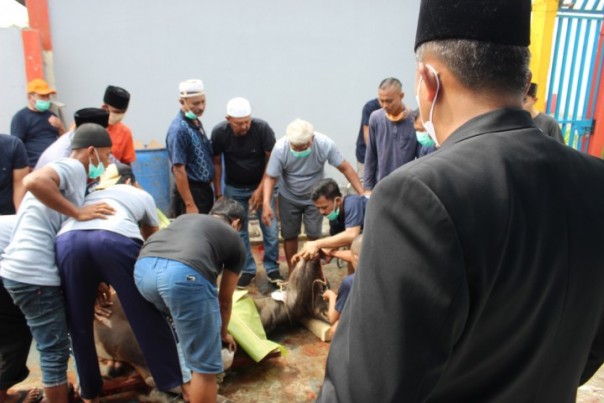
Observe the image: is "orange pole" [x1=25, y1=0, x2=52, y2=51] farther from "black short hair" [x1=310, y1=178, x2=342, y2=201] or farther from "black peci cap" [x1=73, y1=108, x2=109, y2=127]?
"black short hair" [x1=310, y1=178, x2=342, y2=201]

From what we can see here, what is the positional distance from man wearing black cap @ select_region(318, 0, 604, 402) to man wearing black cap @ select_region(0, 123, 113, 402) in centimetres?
231

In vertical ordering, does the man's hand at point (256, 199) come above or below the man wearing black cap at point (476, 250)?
below

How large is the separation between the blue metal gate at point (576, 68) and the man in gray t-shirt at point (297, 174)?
11.1ft

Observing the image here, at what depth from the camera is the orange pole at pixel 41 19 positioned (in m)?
5.71

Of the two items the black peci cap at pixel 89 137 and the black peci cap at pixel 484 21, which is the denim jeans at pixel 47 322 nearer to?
the black peci cap at pixel 89 137

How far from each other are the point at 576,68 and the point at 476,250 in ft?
22.0

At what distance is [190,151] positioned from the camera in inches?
182

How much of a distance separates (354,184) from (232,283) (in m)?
2.22

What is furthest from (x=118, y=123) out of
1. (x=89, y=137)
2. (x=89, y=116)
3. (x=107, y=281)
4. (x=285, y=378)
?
(x=285, y=378)

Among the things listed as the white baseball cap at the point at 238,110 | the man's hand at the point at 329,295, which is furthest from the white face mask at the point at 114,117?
the man's hand at the point at 329,295

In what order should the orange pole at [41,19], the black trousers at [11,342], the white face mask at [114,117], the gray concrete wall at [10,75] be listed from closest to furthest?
the black trousers at [11,342] → the white face mask at [114,117] → the gray concrete wall at [10,75] → the orange pole at [41,19]

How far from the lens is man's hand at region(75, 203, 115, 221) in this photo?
2.70 m

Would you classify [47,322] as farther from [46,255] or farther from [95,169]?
[95,169]

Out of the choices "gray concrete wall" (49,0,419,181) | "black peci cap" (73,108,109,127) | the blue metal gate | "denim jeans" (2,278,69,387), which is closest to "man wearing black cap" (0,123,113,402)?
"denim jeans" (2,278,69,387)
